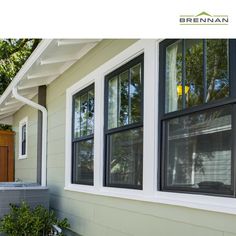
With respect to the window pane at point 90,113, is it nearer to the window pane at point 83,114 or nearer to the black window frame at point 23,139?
the window pane at point 83,114

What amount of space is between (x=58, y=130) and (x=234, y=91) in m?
4.29

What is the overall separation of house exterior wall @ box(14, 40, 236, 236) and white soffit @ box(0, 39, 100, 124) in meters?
0.11

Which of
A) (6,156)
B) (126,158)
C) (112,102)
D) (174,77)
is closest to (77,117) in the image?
(112,102)

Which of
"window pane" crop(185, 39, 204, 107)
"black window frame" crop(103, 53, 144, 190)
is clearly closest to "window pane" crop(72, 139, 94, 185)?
"black window frame" crop(103, 53, 144, 190)

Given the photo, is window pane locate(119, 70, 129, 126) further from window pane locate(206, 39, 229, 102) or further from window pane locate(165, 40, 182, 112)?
window pane locate(206, 39, 229, 102)

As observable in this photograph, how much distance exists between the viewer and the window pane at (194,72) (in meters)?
2.97

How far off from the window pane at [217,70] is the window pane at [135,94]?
1.06 metres

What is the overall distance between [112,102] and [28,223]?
2060 millimetres
